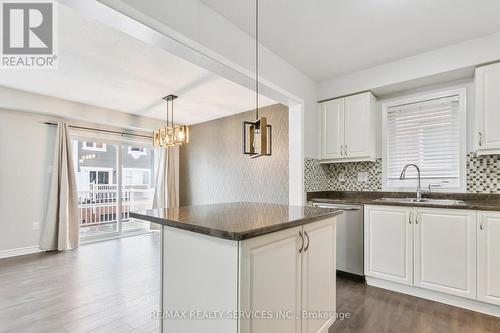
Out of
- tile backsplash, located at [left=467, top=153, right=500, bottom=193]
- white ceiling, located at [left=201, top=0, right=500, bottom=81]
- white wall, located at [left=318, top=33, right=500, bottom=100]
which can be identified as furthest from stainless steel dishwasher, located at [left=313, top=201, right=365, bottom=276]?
white ceiling, located at [left=201, top=0, right=500, bottom=81]

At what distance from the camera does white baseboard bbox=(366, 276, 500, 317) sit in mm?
2209

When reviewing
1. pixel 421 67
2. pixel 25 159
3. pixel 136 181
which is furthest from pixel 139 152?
pixel 421 67

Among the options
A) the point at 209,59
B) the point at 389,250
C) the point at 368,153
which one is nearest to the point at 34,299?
the point at 209,59

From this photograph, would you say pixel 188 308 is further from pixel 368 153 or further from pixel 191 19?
pixel 368 153

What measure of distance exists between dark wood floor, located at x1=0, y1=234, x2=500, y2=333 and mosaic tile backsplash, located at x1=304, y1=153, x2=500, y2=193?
1.25 meters

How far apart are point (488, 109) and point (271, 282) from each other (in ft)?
8.86

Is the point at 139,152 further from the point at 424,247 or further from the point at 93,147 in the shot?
the point at 424,247

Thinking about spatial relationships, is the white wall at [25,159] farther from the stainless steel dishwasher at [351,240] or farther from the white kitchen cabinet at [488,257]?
the white kitchen cabinet at [488,257]

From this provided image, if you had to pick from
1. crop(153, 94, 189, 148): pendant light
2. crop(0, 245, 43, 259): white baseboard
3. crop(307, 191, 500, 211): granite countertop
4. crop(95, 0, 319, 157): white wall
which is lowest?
crop(0, 245, 43, 259): white baseboard

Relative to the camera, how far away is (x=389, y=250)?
2.67 metres

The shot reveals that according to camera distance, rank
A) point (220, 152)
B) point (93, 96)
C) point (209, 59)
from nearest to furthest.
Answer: point (209, 59)
point (93, 96)
point (220, 152)

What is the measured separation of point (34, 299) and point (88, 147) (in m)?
3.24

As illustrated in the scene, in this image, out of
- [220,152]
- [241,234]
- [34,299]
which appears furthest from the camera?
[220,152]

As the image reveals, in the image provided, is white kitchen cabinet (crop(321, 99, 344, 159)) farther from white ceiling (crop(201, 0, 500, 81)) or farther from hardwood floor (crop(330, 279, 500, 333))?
hardwood floor (crop(330, 279, 500, 333))
